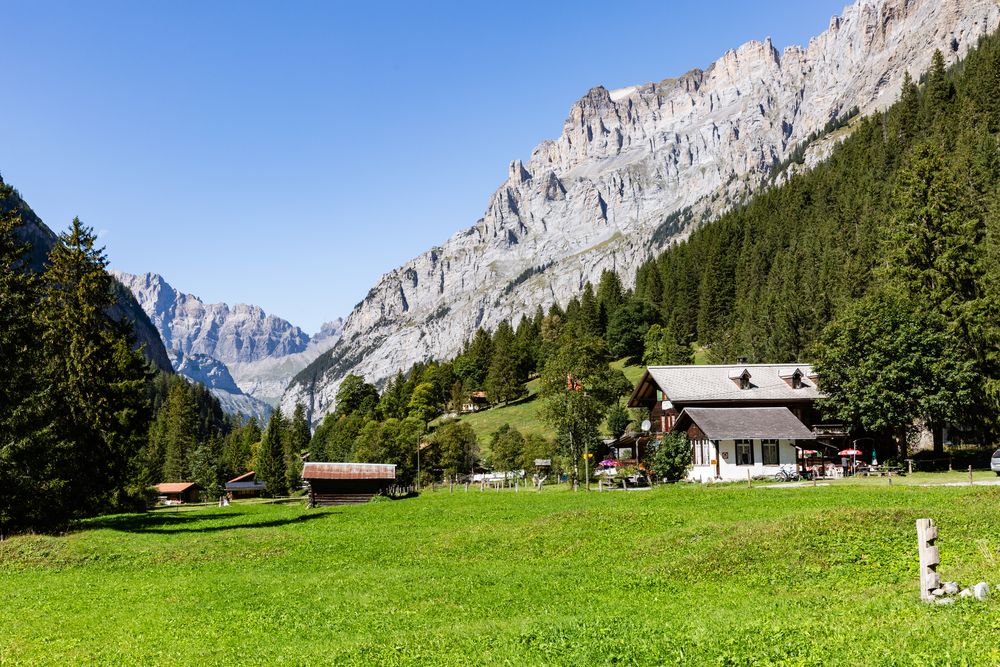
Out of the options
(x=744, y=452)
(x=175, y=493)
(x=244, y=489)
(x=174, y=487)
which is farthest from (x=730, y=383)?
(x=174, y=487)

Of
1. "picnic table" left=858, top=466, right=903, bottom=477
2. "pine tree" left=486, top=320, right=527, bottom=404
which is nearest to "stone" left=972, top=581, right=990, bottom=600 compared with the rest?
"picnic table" left=858, top=466, right=903, bottom=477

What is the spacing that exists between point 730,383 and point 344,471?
3679cm

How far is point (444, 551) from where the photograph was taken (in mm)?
26984

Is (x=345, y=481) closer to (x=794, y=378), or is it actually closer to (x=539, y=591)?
(x=794, y=378)

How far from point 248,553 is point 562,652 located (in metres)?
20.9

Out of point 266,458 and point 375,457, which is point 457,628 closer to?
point 375,457

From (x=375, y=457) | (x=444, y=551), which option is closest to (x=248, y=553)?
(x=444, y=551)

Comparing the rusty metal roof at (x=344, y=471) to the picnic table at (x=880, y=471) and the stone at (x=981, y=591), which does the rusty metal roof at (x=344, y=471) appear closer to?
the picnic table at (x=880, y=471)

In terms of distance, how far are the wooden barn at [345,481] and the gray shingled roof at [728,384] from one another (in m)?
27.6

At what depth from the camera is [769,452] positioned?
5875 centimetres

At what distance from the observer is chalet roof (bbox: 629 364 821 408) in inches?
2574

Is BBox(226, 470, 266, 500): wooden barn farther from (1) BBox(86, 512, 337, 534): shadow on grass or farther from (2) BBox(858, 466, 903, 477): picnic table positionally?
(2) BBox(858, 466, 903, 477): picnic table

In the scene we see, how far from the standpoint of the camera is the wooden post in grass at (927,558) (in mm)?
13453

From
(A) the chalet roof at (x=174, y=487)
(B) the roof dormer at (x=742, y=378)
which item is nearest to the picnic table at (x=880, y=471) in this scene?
A: (B) the roof dormer at (x=742, y=378)
